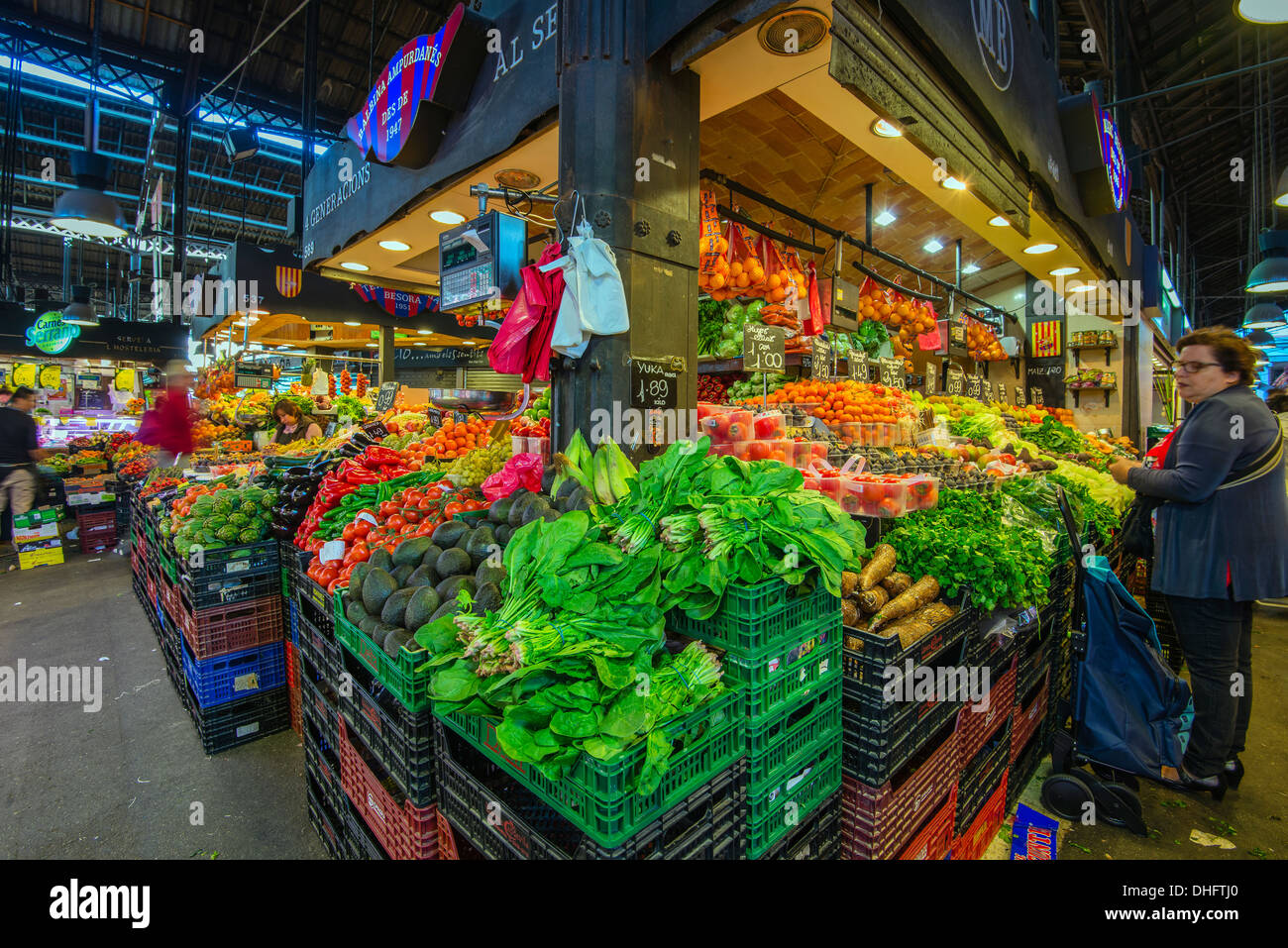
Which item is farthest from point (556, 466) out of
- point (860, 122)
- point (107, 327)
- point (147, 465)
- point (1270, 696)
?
point (107, 327)

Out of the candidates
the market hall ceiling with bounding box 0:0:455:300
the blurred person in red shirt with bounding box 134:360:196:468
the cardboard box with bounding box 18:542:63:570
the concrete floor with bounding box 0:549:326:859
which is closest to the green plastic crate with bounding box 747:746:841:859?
the concrete floor with bounding box 0:549:326:859

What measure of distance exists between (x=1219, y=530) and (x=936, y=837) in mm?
2021

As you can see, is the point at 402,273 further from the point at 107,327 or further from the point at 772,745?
the point at 107,327

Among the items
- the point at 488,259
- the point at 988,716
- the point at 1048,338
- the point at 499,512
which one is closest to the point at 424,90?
the point at 488,259

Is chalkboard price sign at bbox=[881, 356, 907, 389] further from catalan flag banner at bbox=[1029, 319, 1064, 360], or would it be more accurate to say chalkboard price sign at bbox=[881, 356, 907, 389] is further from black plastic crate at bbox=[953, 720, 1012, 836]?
catalan flag banner at bbox=[1029, 319, 1064, 360]

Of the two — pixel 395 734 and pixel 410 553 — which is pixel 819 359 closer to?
pixel 410 553

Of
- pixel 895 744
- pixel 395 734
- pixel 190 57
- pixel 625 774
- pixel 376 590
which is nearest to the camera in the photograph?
pixel 625 774

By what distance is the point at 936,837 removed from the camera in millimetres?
2107

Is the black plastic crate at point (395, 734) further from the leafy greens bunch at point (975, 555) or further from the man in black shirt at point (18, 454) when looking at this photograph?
the man in black shirt at point (18, 454)

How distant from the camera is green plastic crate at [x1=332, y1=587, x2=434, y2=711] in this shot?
1593mm

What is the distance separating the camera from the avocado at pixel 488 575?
183 cm

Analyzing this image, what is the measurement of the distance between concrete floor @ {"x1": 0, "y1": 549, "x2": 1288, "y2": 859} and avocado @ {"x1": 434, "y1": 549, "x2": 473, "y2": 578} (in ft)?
4.57

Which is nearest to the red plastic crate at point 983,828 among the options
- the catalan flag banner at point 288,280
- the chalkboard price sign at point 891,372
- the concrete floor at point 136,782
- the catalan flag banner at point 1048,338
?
the concrete floor at point 136,782

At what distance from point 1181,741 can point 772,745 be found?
2388 millimetres
